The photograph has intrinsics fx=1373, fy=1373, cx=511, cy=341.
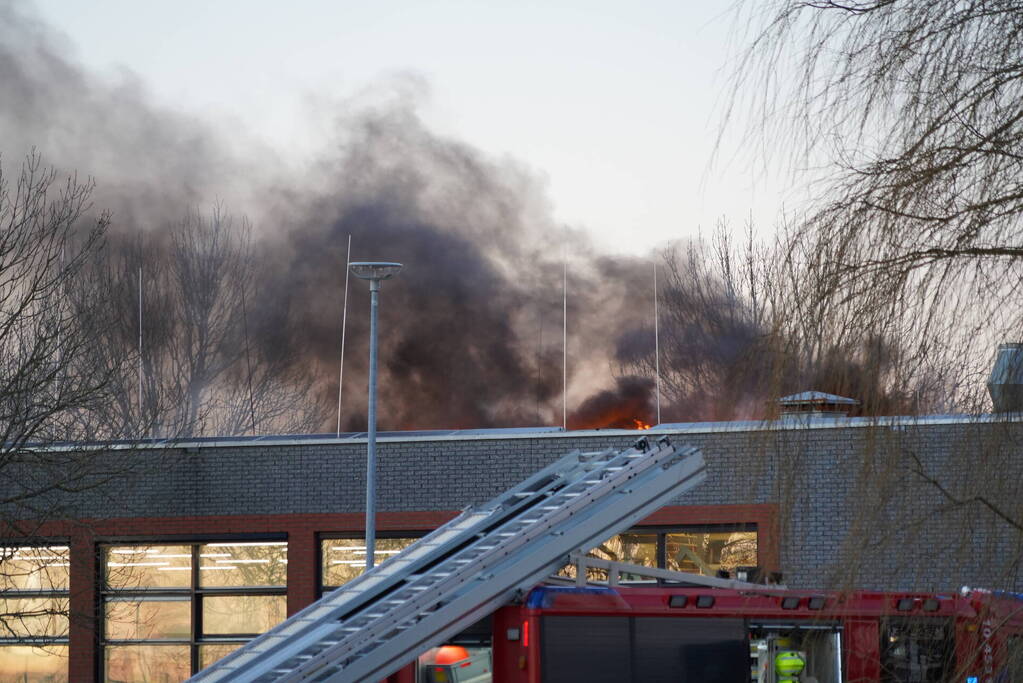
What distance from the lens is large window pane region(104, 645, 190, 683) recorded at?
19875 mm

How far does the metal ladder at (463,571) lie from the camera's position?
390 inches

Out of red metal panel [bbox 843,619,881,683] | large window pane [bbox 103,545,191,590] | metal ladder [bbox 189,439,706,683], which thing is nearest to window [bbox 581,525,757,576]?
large window pane [bbox 103,545,191,590]

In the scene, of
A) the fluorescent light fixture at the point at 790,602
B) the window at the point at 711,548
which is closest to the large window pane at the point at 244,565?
the window at the point at 711,548

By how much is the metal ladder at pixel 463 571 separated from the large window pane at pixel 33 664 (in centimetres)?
1058

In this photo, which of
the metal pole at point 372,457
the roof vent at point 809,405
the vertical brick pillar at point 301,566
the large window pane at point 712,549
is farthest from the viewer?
the vertical brick pillar at point 301,566

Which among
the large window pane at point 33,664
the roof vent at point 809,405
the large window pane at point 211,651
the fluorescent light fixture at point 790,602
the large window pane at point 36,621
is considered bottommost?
the large window pane at point 33,664

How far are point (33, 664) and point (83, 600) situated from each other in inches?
63.8

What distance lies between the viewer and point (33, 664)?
20359mm

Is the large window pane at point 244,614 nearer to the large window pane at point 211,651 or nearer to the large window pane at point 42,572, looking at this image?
the large window pane at point 211,651

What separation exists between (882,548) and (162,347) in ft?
115

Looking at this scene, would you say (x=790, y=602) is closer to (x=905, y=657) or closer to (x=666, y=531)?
(x=905, y=657)

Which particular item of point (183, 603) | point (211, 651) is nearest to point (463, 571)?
point (211, 651)

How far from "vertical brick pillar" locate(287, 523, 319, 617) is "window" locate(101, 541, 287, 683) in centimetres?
24

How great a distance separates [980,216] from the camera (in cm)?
439
